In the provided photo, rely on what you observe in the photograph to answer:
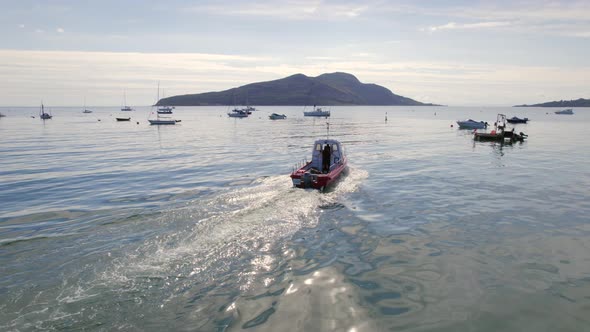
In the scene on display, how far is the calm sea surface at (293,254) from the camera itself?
1023 cm

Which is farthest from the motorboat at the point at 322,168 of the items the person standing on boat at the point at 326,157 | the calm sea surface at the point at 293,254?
the calm sea surface at the point at 293,254

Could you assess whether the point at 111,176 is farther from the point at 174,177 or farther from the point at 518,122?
the point at 518,122

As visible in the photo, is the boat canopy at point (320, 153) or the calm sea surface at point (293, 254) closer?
the calm sea surface at point (293, 254)

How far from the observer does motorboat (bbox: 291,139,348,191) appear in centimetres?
2483

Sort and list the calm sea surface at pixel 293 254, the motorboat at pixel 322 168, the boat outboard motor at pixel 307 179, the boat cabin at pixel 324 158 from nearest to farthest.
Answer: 1. the calm sea surface at pixel 293 254
2. the boat outboard motor at pixel 307 179
3. the motorboat at pixel 322 168
4. the boat cabin at pixel 324 158

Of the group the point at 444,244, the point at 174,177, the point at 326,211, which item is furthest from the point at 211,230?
the point at 174,177

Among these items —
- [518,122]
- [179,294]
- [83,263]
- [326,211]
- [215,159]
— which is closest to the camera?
[179,294]

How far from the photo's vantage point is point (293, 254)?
14.2 m

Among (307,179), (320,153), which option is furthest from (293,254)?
(320,153)

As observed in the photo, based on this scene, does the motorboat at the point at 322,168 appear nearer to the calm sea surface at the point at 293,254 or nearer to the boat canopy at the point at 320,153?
the boat canopy at the point at 320,153

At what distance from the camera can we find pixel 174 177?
3006cm

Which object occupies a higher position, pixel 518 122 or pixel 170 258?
pixel 518 122

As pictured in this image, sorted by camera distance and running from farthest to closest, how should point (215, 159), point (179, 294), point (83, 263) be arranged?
point (215, 159), point (83, 263), point (179, 294)

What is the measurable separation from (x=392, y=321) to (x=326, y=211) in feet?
34.0
